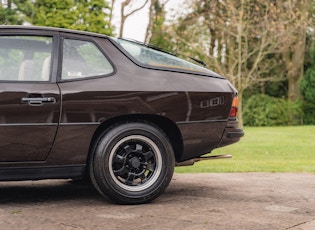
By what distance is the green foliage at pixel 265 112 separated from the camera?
3444 centimetres

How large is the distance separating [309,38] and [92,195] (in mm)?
34021

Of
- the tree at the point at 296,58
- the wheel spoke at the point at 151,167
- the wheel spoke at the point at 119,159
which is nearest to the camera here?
the wheel spoke at the point at 119,159

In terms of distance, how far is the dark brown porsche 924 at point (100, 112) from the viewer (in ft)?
15.4

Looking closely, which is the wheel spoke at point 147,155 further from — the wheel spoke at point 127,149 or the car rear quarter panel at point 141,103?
the car rear quarter panel at point 141,103

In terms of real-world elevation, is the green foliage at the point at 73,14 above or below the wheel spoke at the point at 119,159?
above

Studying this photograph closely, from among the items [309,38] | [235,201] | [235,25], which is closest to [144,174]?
[235,201]

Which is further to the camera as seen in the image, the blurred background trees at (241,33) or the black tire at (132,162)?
the blurred background trees at (241,33)

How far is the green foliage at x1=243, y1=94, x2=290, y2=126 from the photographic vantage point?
34.4m

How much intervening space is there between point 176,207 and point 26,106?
4.98ft

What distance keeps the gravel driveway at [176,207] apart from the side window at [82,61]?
116 centimetres

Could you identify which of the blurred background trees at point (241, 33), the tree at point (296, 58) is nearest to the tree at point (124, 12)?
the blurred background trees at point (241, 33)

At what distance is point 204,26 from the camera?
102 ft

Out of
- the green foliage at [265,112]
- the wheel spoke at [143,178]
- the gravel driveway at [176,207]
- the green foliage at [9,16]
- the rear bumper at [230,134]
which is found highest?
the green foliage at [9,16]

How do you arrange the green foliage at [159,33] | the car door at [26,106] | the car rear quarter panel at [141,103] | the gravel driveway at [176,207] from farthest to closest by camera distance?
the green foliage at [159,33], the car rear quarter panel at [141,103], the car door at [26,106], the gravel driveway at [176,207]
